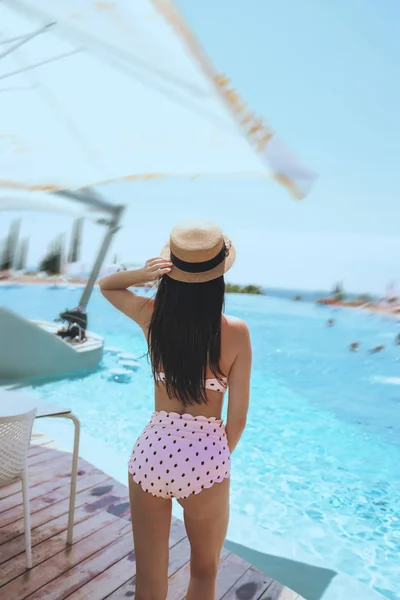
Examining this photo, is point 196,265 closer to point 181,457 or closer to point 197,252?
point 197,252

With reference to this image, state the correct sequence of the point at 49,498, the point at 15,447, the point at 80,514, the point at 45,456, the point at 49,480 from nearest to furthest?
the point at 15,447 < the point at 80,514 < the point at 49,498 < the point at 49,480 < the point at 45,456

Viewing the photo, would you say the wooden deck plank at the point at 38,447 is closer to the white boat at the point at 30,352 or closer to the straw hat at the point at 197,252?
the straw hat at the point at 197,252

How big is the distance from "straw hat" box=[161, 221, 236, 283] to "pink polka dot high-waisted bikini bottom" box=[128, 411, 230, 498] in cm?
36

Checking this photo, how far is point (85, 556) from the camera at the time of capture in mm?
2082

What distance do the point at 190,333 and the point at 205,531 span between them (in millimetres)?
501

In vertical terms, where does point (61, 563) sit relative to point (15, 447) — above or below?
below

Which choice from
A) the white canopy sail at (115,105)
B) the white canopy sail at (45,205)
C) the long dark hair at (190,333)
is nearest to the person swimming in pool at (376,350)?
the white canopy sail at (45,205)

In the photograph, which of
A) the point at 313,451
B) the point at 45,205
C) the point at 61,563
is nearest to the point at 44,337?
the point at 45,205

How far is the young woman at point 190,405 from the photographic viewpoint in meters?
1.23

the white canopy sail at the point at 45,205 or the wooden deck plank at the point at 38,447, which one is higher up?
the white canopy sail at the point at 45,205

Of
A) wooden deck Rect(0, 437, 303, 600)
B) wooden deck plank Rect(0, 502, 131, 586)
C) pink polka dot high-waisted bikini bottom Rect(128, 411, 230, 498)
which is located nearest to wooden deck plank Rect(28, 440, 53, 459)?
wooden deck Rect(0, 437, 303, 600)

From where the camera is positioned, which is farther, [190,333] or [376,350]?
[376,350]

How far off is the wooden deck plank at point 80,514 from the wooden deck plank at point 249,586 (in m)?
0.74

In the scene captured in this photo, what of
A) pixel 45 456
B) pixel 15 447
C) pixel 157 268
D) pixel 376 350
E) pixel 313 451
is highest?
pixel 157 268
